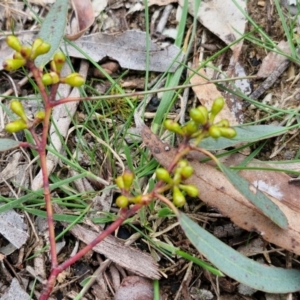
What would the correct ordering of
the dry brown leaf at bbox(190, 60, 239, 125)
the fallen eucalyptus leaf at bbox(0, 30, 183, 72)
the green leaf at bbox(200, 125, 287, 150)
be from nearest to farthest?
the green leaf at bbox(200, 125, 287, 150)
the dry brown leaf at bbox(190, 60, 239, 125)
the fallen eucalyptus leaf at bbox(0, 30, 183, 72)

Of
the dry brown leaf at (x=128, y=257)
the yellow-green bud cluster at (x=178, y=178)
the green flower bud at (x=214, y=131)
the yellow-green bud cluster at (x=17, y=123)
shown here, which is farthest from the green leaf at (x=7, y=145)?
the green flower bud at (x=214, y=131)

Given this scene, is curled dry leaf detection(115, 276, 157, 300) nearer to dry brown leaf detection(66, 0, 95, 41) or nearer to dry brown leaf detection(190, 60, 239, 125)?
dry brown leaf detection(190, 60, 239, 125)

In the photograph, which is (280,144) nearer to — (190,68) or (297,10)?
(190,68)

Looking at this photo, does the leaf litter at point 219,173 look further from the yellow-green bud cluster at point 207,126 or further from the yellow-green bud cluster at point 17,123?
the yellow-green bud cluster at point 17,123

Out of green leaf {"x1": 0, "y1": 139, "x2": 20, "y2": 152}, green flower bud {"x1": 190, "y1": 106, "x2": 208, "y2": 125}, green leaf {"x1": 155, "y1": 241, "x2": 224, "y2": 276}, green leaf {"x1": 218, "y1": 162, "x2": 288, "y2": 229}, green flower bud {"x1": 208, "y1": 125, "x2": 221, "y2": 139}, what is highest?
green flower bud {"x1": 190, "y1": 106, "x2": 208, "y2": 125}

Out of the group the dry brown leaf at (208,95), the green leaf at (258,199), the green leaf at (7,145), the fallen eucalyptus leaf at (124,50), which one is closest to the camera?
the green leaf at (258,199)

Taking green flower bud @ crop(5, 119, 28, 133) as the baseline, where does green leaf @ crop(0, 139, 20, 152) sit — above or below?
below

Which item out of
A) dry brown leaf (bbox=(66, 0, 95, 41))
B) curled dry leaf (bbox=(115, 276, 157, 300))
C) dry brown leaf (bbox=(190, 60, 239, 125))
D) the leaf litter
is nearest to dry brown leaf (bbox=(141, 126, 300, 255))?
the leaf litter
